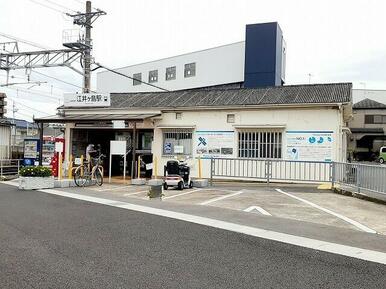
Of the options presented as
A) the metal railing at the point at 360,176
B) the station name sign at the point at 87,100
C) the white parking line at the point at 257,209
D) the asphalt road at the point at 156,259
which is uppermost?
the station name sign at the point at 87,100

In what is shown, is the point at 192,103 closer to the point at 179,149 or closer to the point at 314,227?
the point at 179,149

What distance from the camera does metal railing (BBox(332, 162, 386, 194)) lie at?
12.5m

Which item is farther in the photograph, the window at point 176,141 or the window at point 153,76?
the window at point 153,76

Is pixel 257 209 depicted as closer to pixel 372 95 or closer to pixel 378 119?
pixel 378 119

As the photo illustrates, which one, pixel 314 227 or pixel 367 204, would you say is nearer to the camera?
pixel 314 227

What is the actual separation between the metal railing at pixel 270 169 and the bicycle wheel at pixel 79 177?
17.2 ft

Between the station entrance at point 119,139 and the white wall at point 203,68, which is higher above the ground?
the white wall at point 203,68

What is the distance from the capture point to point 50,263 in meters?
5.92

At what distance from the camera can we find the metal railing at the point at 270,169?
685 inches

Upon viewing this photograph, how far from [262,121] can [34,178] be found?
9.45 m

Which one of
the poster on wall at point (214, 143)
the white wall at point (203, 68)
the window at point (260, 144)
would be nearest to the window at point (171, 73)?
the white wall at point (203, 68)

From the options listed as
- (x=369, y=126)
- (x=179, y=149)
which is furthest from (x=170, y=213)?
(x=369, y=126)

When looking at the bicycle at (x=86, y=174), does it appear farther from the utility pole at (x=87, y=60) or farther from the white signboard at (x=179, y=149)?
the utility pole at (x=87, y=60)

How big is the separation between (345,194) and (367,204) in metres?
2.17
